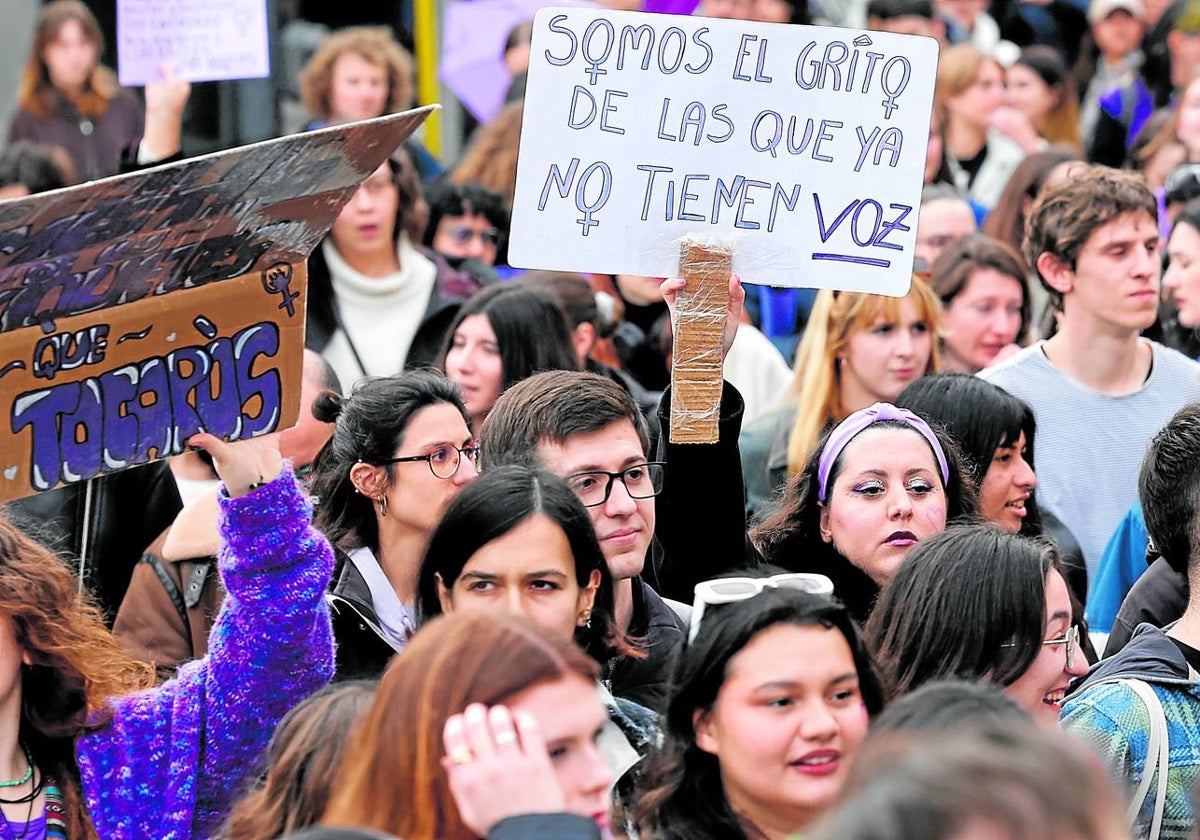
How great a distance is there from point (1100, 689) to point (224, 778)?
1.65 metres

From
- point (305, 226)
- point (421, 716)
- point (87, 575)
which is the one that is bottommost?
point (87, 575)

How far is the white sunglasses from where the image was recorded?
135 inches

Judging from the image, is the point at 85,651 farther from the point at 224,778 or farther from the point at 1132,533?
the point at 1132,533

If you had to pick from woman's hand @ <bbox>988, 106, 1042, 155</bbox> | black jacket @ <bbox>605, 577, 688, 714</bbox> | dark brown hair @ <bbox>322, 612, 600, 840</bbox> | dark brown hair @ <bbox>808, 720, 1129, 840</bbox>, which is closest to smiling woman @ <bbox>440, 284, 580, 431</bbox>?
black jacket @ <bbox>605, 577, 688, 714</bbox>

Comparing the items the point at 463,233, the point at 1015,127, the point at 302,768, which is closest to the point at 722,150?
the point at 302,768

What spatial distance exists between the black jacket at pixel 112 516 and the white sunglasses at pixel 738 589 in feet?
7.22

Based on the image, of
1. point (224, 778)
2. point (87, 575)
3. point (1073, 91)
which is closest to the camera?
point (224, 778)

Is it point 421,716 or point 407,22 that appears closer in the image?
point 421,716

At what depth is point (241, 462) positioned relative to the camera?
139 inches

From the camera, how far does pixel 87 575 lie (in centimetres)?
516

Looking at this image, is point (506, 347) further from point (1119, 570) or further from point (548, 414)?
point (1119, 570)

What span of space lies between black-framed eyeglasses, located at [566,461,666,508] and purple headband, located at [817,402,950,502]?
1.71 ft

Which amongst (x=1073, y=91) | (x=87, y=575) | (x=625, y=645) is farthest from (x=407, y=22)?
(x=625, y=645)

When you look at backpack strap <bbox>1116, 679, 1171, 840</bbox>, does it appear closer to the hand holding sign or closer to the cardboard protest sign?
the hand holding sign
